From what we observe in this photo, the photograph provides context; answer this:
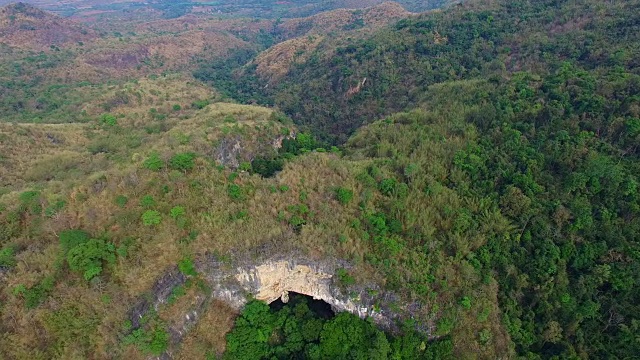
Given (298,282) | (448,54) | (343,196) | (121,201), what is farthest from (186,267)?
(448,54)

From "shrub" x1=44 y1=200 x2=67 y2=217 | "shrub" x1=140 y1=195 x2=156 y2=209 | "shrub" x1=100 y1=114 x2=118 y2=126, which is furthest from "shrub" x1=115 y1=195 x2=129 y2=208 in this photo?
"shrub" x1=100 y1=114 x2=118 y2=126

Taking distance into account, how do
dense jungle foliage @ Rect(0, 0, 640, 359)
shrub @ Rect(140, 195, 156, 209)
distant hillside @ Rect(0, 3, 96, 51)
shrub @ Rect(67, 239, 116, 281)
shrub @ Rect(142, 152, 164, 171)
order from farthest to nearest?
distant hillside @ Rect(0, 3, 96, 51), shrub @ Rect(142, 152, 164, 171), shrub @ Rect(140, 195, 156, 209), dense jungle foliage @ Rect(0, 0, 640, 359), shrub @ Rect(67, 239, 116, 281)

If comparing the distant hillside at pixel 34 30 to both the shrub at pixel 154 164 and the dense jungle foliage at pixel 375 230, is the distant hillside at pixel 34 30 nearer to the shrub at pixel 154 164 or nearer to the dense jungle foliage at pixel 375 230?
the dense jungle foliage at pixel 375 230

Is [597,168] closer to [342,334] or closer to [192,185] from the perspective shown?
[342,334]

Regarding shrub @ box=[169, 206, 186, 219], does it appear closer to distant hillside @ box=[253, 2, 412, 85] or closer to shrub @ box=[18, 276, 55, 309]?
shrub @ box=[18, 276, 55, 309]

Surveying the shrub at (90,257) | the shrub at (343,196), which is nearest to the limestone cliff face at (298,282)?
the shrub at (343,196)

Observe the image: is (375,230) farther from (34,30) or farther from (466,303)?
(34,30)
